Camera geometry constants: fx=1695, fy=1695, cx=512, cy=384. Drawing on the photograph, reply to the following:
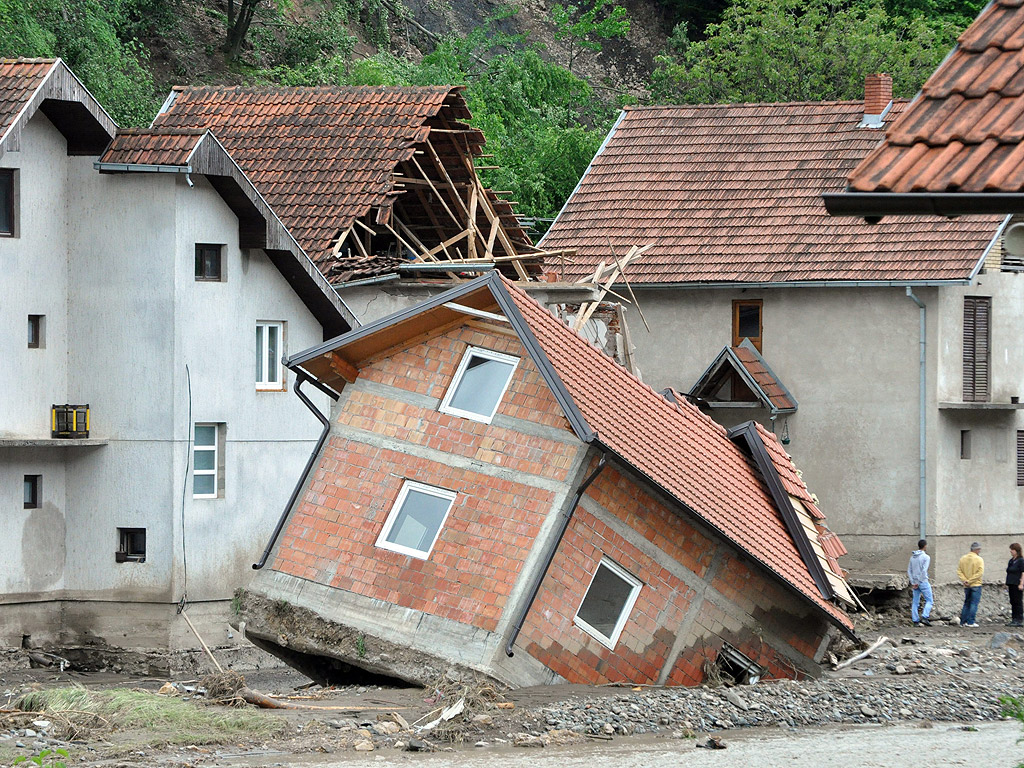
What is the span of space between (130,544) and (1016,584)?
613 inches

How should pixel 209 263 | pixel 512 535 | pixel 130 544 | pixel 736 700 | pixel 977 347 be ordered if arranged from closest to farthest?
pixel 736 700 < pixel 512 535 < pixel 130 544 < pixel 209 263 < pixel 977 347

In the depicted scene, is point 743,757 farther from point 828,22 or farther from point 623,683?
point 828,22

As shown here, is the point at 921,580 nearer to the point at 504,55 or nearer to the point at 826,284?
the point at 826,284

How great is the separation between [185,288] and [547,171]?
2112 cm

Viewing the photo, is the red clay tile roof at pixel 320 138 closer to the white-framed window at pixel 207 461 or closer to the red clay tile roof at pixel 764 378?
the white-framed window at pixel 207 461

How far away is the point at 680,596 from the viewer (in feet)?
67.4

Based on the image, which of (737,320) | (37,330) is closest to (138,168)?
(37,330)

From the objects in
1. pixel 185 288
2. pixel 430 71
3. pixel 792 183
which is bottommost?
pixel 185 288

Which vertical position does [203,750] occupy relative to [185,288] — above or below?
below

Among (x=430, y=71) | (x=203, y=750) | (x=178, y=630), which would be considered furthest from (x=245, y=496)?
(x=430, y=71)

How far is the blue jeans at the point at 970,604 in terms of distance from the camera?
30969mm

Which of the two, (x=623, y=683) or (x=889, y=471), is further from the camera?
(x=889, y=471)

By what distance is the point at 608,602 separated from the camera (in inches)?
794

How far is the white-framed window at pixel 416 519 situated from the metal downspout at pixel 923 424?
15.3 meters
